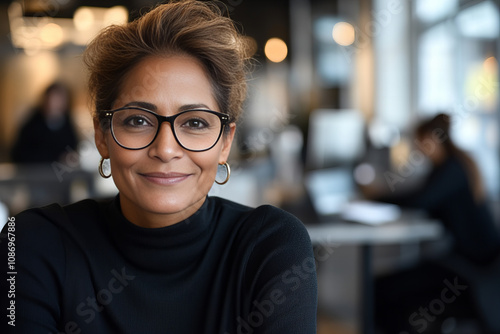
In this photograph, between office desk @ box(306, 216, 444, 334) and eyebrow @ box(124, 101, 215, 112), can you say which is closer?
eyebrow @ box(124, 101, 215, 112)

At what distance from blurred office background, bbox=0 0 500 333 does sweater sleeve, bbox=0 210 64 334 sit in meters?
0.47

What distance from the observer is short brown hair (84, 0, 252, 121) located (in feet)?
3.36

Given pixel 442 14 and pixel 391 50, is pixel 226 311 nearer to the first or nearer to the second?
pixel 442 14

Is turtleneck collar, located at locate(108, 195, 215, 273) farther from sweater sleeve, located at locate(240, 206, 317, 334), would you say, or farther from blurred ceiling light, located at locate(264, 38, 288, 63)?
blurred ceiling light, located at locate(264, 38, 288, 63)

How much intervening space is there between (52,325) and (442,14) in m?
5.14

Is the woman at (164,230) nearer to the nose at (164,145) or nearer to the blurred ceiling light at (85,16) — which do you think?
the nose at (164,145)

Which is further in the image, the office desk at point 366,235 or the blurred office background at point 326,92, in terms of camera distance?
the blurred office background at point 326,92

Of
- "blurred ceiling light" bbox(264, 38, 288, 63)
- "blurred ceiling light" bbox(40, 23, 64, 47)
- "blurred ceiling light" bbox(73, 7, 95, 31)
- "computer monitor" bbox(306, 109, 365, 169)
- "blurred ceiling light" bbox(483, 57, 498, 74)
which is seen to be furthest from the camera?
"blurred ceiling light" bbox(264, 38, 288, 63)

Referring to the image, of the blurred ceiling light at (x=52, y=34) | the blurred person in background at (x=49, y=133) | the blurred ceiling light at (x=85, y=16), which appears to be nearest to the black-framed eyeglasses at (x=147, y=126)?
the blurred person in background at (x=49, y=133)

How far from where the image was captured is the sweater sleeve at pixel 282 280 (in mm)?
992

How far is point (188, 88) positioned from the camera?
1011 mm

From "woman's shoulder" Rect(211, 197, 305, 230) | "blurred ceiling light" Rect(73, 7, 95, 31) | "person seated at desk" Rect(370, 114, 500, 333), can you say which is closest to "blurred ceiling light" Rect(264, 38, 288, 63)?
"blurred ceiling light" Rect(73, 7, 95, 31)

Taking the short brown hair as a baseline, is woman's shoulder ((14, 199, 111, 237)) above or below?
below

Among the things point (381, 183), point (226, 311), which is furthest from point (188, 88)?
point (381, 183)
